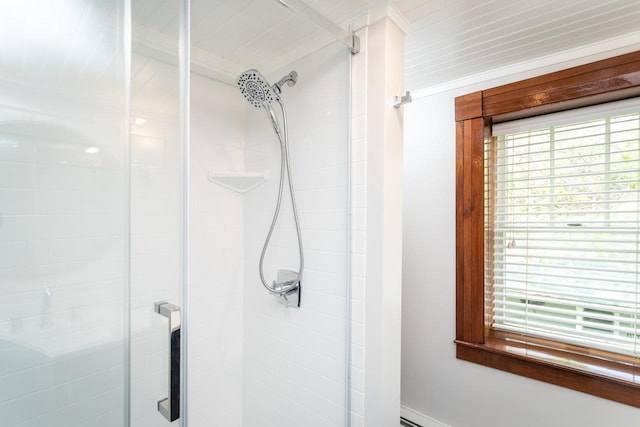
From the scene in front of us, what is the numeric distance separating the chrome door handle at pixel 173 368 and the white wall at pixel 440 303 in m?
1.61

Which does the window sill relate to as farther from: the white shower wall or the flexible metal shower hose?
the flexible metal shower hose

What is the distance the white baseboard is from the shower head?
7.09 ft

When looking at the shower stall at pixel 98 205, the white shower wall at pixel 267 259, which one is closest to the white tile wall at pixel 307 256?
the white shower wall at pixel 267 259

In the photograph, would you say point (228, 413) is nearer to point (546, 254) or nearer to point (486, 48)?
point (546, 254)

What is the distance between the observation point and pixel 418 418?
205cm

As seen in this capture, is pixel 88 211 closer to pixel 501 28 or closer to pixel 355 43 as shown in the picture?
pixel 355 43

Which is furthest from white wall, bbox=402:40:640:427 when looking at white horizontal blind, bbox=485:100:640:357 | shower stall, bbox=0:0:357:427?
Answer: shower stall, bbox=0:0:357:427

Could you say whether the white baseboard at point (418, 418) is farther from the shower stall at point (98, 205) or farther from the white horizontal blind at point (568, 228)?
the shower stall at point (98, 205)

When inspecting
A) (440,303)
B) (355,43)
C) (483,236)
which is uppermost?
(355,43)

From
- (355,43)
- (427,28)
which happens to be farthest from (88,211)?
(427,28)

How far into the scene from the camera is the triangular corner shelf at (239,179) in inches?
67.4

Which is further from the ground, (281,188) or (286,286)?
(281,188)

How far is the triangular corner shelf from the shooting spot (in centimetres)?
171

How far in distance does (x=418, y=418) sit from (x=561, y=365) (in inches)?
37.7
